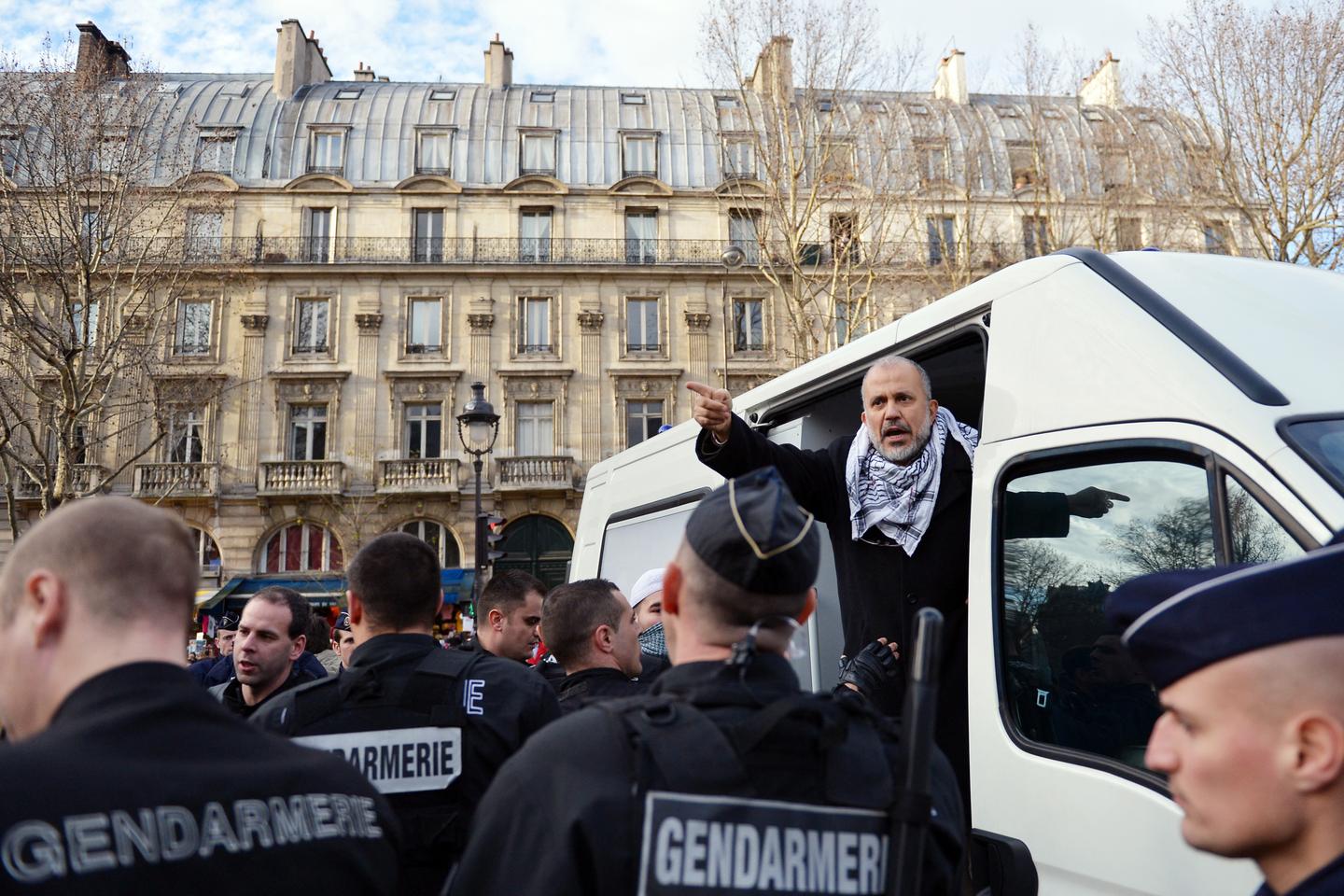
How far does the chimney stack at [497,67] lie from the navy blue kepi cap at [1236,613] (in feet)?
125

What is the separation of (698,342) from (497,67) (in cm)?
1305

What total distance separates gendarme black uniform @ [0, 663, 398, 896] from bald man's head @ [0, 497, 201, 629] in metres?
0.11

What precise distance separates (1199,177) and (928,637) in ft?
54.8

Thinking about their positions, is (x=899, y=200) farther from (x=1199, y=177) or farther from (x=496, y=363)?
(x=496, y=363)

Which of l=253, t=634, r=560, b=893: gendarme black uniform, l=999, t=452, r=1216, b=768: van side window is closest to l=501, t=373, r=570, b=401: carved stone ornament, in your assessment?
l=999, t=452, r=1216, b=768: van side window

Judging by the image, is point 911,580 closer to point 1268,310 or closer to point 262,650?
point 1268,310

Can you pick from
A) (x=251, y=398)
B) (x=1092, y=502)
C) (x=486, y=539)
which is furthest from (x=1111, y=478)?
(x=251, y=398)

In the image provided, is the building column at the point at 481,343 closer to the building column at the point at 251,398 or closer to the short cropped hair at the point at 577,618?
the building column at the point at 251,398

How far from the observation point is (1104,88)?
80.6 feet

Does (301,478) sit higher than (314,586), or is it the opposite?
(301,478)

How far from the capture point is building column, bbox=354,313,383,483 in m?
31.0

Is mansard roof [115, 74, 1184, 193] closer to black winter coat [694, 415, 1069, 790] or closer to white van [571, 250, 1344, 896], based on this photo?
black winter coat [694, 415, 1069, 790]

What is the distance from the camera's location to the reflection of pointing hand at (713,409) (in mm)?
3783

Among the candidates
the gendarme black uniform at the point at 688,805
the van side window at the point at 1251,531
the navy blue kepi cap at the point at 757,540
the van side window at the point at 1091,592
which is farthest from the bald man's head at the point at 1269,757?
the van side window at the point at 1091,592
